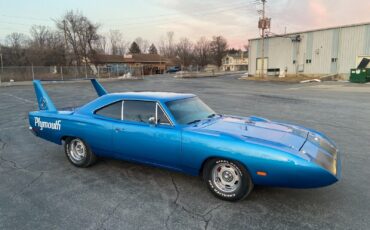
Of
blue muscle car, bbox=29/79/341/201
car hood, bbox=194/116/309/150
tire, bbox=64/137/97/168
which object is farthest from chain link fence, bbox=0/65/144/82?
car hood, bbox=194/116/309/150

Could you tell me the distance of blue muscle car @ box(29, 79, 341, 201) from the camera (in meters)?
3.07

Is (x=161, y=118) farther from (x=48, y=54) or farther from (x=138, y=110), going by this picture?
(x=48, y=54)

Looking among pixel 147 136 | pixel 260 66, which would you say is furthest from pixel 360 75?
pixel 147 136

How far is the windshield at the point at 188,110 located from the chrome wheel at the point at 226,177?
0.84 meters

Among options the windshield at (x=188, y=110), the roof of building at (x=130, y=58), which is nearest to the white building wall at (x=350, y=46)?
the windshield at (x=188, y=110)

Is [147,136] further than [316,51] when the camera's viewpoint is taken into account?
No

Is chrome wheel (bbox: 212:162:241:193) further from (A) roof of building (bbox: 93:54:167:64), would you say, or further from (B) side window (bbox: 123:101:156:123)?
(A) roof of building (bbox: 93:54:167:64)

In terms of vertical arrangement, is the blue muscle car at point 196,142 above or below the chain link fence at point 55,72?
below

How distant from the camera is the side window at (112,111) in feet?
14.1

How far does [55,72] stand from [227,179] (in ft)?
135

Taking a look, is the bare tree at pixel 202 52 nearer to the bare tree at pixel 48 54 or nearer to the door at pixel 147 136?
the bare tree at pixel 48 54

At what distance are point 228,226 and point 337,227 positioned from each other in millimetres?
1178

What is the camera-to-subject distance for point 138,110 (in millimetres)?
4141

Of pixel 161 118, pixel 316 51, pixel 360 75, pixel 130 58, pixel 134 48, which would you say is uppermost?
pixel 134 48
